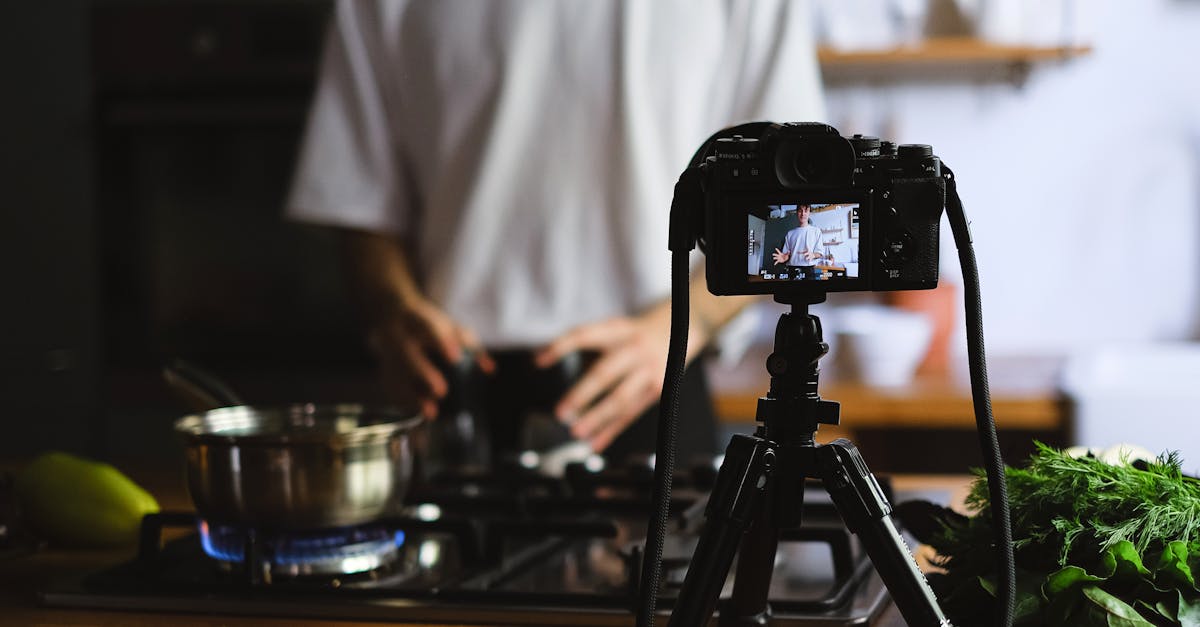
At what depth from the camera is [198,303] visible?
7.84 ft

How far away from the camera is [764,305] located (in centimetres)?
259

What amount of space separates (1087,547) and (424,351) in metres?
0.85

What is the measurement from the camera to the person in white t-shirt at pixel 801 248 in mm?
533

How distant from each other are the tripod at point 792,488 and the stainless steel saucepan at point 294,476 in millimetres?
291

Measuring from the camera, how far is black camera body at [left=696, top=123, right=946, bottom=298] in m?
0.53

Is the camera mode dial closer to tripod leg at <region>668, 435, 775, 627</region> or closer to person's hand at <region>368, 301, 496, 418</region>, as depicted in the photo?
tripod leg at <region>668, 435, 775, 627</region>

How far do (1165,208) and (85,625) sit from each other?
2.46 meters

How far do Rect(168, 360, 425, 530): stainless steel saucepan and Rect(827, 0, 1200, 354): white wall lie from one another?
202cm

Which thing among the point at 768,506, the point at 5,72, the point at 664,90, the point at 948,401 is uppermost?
the point at 5,72

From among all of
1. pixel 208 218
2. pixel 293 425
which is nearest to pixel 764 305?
pixel 208 218

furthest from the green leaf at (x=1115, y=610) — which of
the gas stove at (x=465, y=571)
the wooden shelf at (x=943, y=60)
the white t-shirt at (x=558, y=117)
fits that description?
the wooden shelf at (x=943, y=60)

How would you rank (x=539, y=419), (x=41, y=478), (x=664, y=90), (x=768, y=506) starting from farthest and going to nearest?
(x=664, y=90) → (x=539, y=419) → (x=41, y=478) → (x=768, y=506)

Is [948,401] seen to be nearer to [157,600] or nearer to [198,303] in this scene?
[198,303]

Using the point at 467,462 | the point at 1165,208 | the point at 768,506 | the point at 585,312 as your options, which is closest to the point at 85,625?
the point at 768,506
